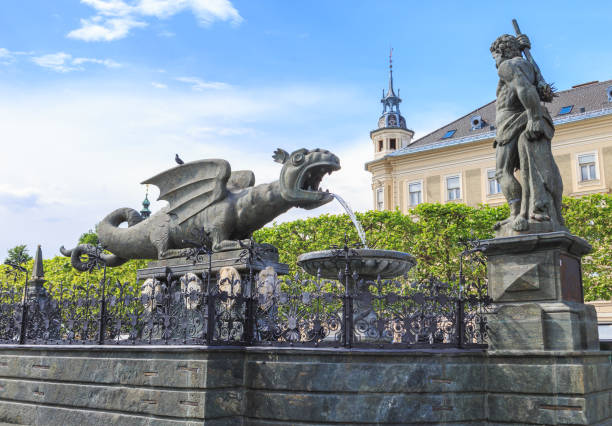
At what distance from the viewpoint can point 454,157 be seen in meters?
38.2

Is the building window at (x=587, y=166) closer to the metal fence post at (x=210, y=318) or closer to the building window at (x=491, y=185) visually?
the building window at (x=491, y=185)

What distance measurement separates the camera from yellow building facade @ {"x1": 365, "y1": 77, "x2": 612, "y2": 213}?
109ft

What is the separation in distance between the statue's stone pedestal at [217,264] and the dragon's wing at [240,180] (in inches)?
49.9

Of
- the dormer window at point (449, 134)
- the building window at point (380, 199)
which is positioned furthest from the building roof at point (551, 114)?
the building window at point (380, 199)

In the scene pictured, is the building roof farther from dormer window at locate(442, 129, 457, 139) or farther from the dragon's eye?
the dragon's eye

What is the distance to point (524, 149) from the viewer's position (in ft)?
25.2

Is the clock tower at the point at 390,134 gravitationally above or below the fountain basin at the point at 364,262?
above

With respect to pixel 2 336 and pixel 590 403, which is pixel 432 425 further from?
pixel 2 336

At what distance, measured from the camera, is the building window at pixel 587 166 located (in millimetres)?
33281

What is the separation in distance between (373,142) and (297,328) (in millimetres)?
44976

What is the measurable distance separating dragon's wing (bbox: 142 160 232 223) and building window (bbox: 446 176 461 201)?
29493 millimetres

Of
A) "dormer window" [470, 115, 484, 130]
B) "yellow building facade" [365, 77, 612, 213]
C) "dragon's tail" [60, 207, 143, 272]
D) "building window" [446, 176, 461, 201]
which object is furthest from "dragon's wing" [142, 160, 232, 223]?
"dormer window" [470, 115, 484, 130]

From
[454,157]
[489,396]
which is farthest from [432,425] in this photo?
[454,157]

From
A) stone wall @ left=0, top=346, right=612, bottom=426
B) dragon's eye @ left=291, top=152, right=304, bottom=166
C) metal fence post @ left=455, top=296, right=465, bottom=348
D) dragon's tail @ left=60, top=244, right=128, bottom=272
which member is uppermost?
dragon's eye @ left=291, top=152, right=304, bottom=166
